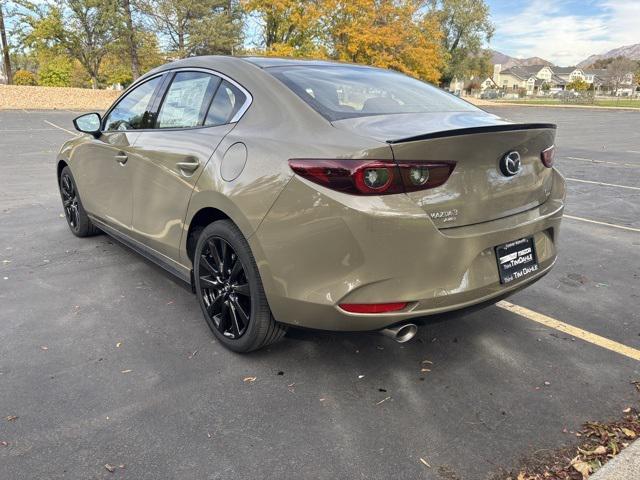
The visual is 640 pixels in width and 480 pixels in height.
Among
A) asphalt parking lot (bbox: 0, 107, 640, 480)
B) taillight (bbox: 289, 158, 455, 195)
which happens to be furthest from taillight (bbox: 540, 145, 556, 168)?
asphalt parking lot (bbox: 0, 107, 640, 480)

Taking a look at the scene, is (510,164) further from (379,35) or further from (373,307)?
(379,35)

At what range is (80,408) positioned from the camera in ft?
8.16

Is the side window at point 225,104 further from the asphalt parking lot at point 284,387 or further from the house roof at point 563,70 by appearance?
the house roof at point 563,70

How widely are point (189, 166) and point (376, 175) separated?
50.8 inches

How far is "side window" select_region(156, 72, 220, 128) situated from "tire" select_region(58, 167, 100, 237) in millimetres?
1899

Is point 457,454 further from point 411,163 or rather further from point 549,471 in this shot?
point 411,163

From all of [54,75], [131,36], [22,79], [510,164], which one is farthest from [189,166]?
[54,75]

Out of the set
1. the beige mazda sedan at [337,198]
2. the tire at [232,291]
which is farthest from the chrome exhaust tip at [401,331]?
the tire at [232,291]

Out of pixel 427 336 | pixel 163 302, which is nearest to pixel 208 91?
pixel 163 302

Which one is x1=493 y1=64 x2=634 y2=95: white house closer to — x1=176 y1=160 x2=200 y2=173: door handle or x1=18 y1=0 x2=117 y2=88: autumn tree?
x1=18 y1=0 x2=117 y2=88: autumn tree

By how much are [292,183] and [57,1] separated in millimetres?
37729

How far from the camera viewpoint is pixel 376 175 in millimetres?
2203

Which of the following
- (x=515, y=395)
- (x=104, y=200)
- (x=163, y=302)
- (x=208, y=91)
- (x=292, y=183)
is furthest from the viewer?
(x=104, y=200)

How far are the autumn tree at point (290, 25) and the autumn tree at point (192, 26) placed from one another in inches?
82.0
